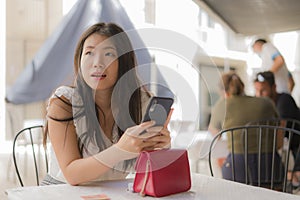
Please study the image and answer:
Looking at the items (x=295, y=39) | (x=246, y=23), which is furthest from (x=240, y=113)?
(x=295, y=39)

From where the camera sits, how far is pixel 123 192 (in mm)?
1024

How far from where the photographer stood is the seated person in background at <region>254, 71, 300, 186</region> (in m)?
2.66

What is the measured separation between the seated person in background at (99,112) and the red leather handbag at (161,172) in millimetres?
24

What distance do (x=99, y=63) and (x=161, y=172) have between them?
0.29 meters

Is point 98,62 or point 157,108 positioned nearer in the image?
point 157,108

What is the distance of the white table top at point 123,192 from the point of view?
0.97 metres

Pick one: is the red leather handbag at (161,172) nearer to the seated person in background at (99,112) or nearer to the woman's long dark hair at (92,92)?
the seated person in background at (99,112)

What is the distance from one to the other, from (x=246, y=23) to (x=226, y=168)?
991mm

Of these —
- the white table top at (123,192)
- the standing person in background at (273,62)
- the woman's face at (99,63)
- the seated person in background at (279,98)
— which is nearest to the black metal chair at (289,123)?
the seated person in background at (279,98)

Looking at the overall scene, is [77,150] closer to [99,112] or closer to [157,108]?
[99,112]

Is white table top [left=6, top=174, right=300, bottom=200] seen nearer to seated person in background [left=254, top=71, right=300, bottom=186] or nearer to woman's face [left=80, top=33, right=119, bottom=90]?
woman's face [left=80, top=33, right=119, bottom=90]

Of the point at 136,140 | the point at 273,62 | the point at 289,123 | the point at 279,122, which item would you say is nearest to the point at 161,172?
the point at 136,140

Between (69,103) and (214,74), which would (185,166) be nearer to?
(214,74)

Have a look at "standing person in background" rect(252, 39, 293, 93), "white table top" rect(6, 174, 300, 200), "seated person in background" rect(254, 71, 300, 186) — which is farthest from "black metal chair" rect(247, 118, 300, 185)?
"white table top" rect(6, 174, 300, 200)
